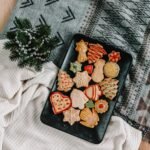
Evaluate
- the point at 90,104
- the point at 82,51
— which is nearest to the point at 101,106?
the point at 90,104

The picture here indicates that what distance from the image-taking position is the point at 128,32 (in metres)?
0.85

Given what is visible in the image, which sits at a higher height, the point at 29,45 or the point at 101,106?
the point at 29,45

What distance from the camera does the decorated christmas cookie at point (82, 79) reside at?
0.83m

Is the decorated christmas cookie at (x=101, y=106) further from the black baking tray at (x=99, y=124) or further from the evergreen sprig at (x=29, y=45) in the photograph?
the evergreen sprig at (x=29, y=45)

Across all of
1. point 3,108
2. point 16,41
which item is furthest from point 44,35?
point 3,108

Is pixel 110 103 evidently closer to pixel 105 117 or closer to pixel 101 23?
pixel 105 117

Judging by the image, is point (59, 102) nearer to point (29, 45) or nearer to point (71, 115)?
point (71, 115)

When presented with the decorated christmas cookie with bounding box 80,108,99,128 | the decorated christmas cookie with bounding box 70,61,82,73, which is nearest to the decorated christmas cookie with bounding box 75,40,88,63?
the decorated christmas cookie with bounding box 70,61,82,73

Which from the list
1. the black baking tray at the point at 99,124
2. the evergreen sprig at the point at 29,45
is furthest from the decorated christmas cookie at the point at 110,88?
the evergreen sprig at the point at 29,45

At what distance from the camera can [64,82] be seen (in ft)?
2.74

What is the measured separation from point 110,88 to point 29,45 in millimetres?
195

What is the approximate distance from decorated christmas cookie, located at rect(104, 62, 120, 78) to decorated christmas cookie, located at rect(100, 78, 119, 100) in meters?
0.01

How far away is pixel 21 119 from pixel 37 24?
0.22 meters

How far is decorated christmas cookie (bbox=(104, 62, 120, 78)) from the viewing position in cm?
83
